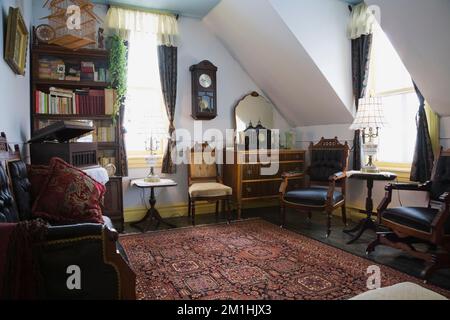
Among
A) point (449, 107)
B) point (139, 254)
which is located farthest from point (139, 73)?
point (449, 107)

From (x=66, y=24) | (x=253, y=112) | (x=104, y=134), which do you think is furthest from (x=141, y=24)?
(x=253, y=112)

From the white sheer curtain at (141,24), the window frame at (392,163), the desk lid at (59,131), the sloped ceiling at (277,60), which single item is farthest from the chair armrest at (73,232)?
the window frame at (392,163)

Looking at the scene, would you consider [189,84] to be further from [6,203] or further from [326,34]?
[6,203]

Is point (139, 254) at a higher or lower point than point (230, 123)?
lower

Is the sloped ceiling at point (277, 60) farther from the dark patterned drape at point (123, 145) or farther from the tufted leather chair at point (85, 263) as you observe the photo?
the tufted leather chair at point (85, 263)

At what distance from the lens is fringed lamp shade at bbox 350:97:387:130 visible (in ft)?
10.3

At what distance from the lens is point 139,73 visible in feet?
13.5

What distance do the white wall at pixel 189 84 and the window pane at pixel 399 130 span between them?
6.84 feet

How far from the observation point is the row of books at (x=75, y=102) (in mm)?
3275

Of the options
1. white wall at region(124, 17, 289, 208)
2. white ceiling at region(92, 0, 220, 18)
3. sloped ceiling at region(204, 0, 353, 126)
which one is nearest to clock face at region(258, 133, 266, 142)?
white wall at region(124, 17, 289, 208)

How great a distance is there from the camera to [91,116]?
11.5 feet
